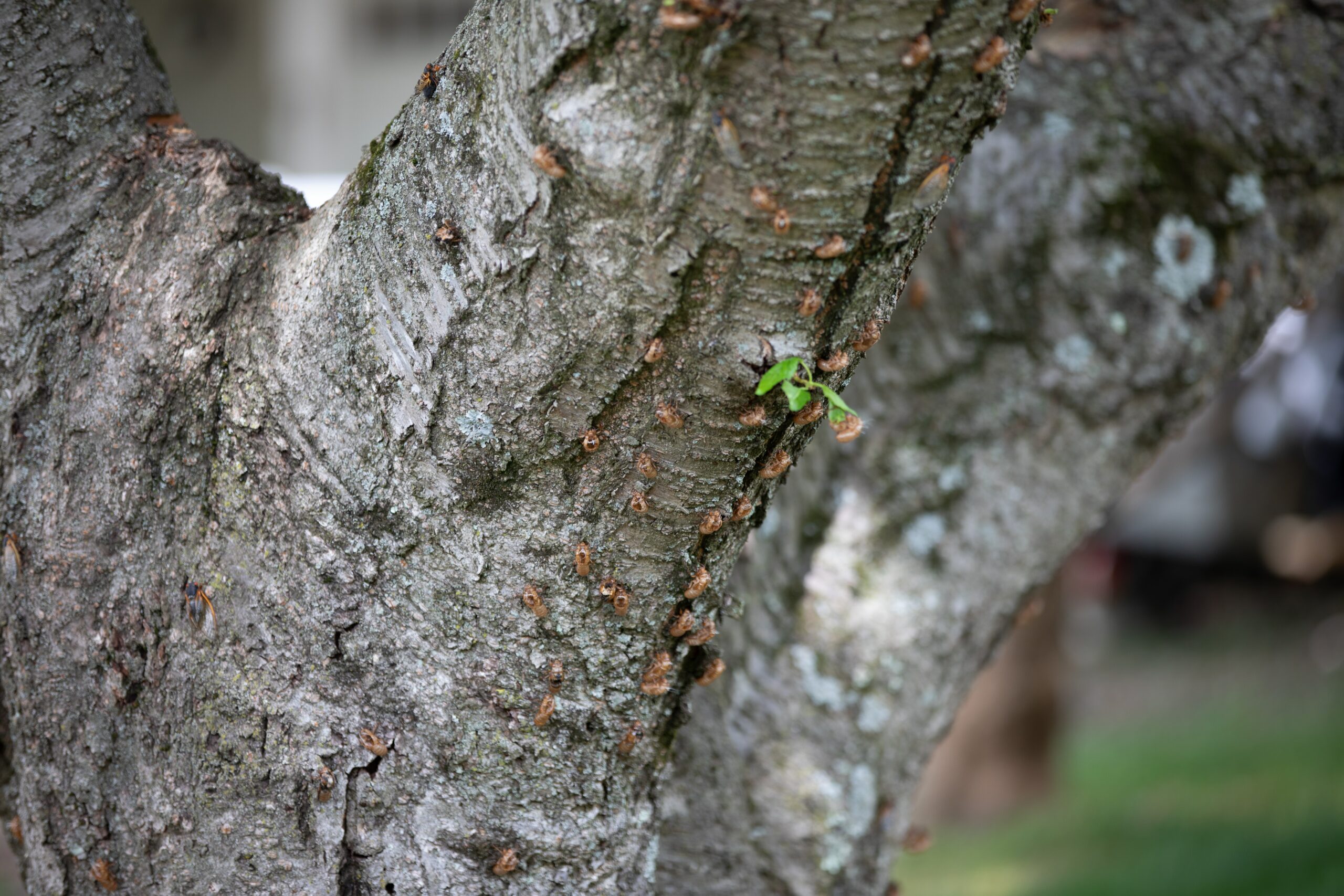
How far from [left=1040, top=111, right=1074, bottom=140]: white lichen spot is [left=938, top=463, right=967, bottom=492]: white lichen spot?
0.73 metres

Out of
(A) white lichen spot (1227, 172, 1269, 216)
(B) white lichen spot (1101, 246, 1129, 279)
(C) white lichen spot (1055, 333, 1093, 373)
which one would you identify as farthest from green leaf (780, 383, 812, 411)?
(A) white lichen spot (1227, 172, 1269, 216)

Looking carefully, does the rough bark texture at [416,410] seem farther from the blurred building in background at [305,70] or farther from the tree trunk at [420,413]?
the blurred building in background at [305,70]

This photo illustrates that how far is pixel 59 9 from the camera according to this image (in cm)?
136

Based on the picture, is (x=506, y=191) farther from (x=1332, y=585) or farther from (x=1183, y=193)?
(x=1332, y=585)

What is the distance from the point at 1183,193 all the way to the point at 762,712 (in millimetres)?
1360

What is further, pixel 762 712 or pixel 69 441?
pixel 762 712

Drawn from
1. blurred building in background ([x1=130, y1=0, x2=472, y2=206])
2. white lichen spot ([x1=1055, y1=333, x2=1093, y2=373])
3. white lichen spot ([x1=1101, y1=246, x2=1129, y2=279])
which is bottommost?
white lichen spot ([x1=1055, y1=333, x2=1093, y2=373])

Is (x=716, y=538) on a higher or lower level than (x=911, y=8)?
lower

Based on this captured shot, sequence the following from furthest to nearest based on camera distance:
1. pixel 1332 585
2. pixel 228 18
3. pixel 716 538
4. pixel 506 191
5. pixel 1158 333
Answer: pixel 1332 585 < pixel 228 18 < pixel 1158 333 < pixel 716 538 < pixel 506 191

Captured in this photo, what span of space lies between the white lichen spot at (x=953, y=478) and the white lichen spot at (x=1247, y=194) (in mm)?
787

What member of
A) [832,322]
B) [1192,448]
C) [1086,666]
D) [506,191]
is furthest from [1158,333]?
[1192,448]

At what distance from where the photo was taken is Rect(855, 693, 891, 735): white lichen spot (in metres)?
1.86

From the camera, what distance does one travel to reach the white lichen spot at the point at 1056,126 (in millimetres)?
2051

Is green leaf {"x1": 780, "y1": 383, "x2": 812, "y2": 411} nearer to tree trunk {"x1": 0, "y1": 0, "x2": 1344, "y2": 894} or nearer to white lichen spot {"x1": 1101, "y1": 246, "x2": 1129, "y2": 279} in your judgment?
tree trunk {"x1": 0, "y1": 0, "x2": 1344, "y2": 894}
